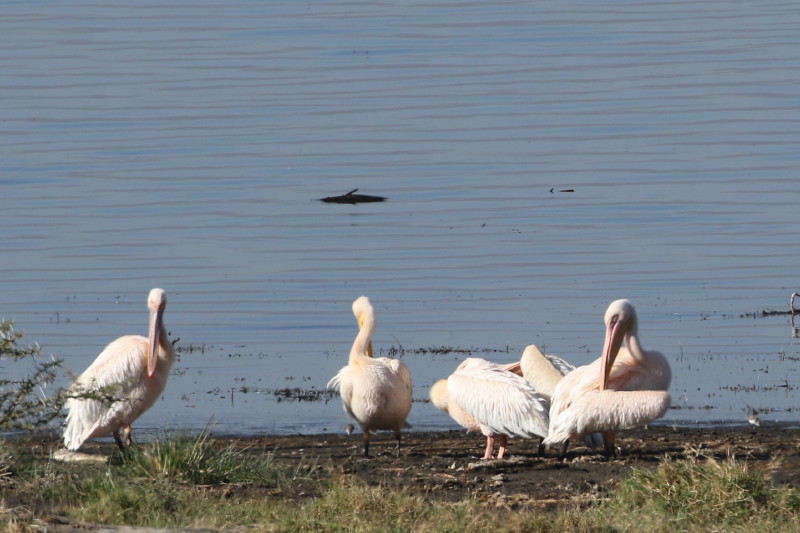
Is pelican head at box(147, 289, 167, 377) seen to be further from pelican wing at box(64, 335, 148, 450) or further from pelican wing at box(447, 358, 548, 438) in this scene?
pelican wing at box(447, 358, 548, 438)

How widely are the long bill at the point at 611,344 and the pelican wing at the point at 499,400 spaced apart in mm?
446

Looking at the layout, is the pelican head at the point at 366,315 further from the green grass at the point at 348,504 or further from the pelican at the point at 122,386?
the green grass at the point at 348,504

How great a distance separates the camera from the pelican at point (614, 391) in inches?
376

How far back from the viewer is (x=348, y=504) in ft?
23.5

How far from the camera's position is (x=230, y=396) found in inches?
527

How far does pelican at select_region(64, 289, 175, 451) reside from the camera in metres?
10.5

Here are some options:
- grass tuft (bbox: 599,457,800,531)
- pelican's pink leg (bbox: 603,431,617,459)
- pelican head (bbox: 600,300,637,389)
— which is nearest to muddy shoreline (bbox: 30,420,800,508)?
pelican's pink leg (bbox: 603,431,617,459)

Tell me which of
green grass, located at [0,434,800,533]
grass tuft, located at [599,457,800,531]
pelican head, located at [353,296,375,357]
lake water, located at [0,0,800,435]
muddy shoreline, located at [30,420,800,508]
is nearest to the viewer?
green grass, located at [0,434,800,533]

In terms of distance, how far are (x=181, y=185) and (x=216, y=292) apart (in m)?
8.88

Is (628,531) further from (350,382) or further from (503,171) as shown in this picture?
(503,171)

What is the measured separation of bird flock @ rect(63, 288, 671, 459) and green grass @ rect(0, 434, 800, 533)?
5.54ft

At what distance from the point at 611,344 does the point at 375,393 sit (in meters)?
1.46

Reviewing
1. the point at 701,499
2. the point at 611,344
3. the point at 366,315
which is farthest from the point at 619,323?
the point at 701,499

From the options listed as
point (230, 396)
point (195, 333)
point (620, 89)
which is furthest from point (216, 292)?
point (620, 89)
